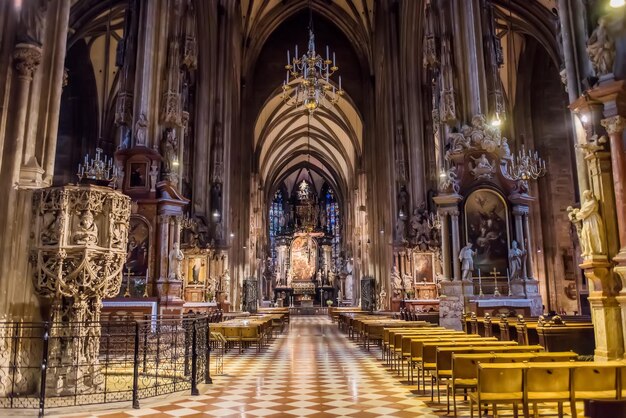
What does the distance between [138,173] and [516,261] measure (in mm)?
11973

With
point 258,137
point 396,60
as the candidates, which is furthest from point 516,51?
point 258,137

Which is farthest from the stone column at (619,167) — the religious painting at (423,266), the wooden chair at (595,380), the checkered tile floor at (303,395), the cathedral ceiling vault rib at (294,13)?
the cathedral ceiling vault rib at (294,13)

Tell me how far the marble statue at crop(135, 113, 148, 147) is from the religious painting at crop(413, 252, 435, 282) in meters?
→ 12.7

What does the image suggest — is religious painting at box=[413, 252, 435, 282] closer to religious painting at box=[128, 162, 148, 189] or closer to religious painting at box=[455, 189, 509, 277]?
religious painting at box=[455, 189, 509, 277]

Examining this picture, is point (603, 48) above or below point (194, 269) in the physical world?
above

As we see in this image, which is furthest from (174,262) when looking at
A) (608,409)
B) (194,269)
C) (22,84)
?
(608,409)

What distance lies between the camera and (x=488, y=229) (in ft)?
53.6

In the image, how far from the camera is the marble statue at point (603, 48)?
26.6ft

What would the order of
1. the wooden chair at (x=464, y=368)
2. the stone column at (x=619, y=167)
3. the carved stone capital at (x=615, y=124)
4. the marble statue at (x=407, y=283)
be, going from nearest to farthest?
the wooden chair at (x=464, y=368) < the stone column at (x=619, y=167) < the carved stone capital at (x=615, y=124) < the marble statue at (x=407, y=283)

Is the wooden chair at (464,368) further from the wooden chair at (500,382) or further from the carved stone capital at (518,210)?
the carved stone capital at (518,210)

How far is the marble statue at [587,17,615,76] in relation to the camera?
320 inches

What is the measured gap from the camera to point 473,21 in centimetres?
1736

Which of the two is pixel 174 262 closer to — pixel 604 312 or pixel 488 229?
pixel 488 229

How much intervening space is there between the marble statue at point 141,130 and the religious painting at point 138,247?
7.51 feet
